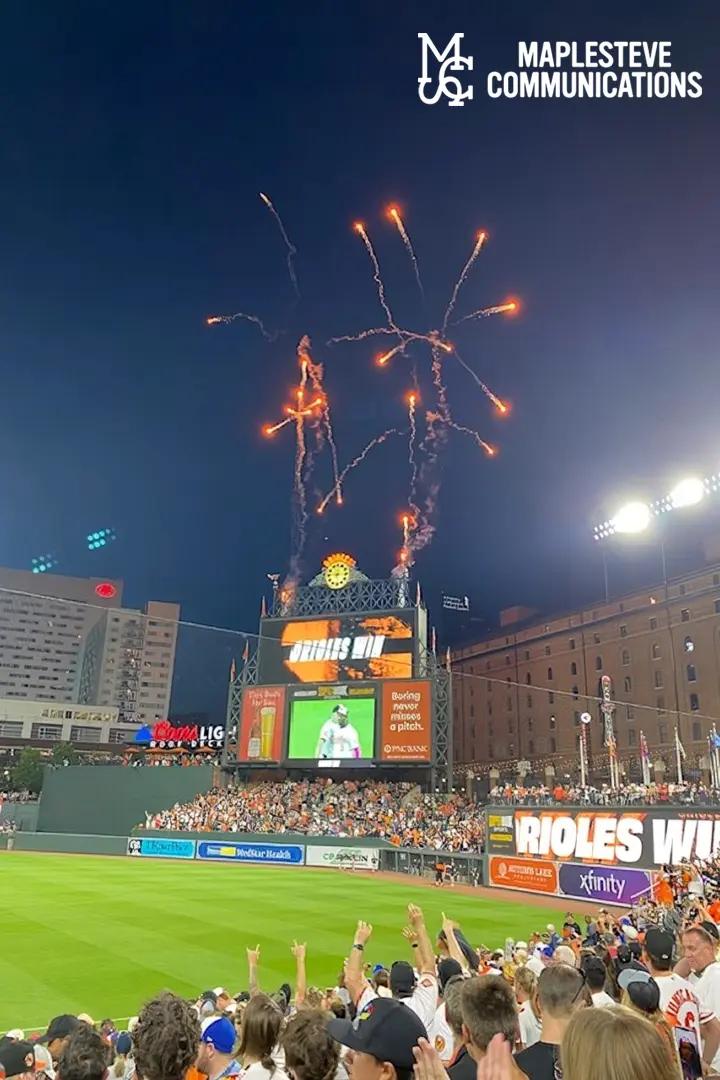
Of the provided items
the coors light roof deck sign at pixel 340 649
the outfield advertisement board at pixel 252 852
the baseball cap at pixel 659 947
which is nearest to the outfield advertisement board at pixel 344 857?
the outfield advertisement board at pixel 252 852

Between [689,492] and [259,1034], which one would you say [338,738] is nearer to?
[689,492]

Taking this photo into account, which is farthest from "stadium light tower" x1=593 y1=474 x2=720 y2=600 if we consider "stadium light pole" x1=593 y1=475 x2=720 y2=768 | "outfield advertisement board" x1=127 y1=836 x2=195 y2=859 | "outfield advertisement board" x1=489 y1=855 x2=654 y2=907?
"outfield advertisement board" x1=127 y1=836 x2=195 y2=859

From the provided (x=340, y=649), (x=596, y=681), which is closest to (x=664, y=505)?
(x=340, y=649)

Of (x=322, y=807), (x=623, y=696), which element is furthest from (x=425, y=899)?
(x=623, y=696)

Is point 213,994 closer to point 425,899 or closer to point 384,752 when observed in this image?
point 425,899

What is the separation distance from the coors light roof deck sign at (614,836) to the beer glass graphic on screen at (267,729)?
27322 millimetres

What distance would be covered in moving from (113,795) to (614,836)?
44619 millimetres

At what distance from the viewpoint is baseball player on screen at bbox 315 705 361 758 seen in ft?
186

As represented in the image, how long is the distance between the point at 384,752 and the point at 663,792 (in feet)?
75.8

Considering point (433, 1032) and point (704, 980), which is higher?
point (704, 980)

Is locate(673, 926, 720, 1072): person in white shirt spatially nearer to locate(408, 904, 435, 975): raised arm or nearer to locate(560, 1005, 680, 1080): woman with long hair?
locate(408, 904, 435, 975): raised arm

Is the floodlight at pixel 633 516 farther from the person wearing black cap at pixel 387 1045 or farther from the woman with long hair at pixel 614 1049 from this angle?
the woman with long hair at pixel 614 1049

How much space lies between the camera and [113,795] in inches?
2426

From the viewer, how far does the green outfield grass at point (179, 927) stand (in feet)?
47.8
